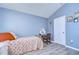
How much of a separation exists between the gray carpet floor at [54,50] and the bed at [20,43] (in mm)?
104

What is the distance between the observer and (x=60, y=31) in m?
1.88

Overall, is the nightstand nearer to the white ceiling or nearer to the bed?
the bed

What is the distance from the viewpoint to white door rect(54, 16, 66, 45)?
6.01 ft

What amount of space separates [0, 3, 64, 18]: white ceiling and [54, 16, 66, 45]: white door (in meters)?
0.18

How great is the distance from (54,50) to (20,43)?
1.89 feet

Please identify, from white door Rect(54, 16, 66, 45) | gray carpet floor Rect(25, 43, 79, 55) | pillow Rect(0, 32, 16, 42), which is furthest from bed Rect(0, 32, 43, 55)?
white door Rect(54, 16, 66, 45)

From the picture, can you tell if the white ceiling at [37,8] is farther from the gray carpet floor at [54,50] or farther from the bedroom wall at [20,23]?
the gray carpet floor at [54,50]

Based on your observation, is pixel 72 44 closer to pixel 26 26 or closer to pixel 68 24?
pixel 68 24

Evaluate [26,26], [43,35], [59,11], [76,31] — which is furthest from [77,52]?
[26,26]

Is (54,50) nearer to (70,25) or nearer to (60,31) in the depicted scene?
(60,31)

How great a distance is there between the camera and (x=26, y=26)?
72.2 inches

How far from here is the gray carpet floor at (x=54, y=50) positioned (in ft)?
5.61
